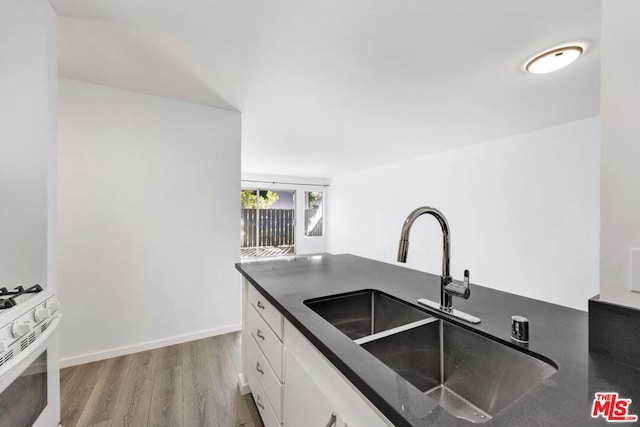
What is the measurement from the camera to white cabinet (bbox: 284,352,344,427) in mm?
770

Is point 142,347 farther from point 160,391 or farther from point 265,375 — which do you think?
point 265,375

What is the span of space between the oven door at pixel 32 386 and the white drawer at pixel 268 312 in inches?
34.4

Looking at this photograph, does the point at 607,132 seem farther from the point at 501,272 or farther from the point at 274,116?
the point at 501,272

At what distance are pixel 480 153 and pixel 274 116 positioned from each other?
294 cm

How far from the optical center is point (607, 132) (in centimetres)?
70

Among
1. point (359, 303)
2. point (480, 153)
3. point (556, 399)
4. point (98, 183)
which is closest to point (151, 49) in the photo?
point (98, 183)

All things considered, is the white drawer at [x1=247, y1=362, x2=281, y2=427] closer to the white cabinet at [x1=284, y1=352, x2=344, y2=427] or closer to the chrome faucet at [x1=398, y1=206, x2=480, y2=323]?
the white cabinet at [x1=284, y1=352, x2=344, y2=427]

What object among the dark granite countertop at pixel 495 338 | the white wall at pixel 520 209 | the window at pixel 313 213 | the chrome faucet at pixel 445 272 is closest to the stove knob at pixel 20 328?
the dark granite countertop at pixel 495 338

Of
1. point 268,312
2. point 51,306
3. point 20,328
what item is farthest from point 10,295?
point 268,312

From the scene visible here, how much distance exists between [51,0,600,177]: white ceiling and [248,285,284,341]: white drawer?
1.55m

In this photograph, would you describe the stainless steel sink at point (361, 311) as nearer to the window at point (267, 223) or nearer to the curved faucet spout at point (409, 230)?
the curved faucet spout at point (409, 230)

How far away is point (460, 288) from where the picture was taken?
938mm

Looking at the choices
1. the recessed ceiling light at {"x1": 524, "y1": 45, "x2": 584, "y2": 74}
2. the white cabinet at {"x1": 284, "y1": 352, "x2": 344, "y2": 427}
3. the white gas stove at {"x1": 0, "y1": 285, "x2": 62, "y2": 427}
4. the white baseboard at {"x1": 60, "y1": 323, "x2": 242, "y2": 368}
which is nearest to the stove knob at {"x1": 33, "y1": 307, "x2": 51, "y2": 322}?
the white gas stove at {"x1": 0, "y1": 285, "x2": 62, "y2": 427}

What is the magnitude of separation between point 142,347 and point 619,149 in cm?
323
